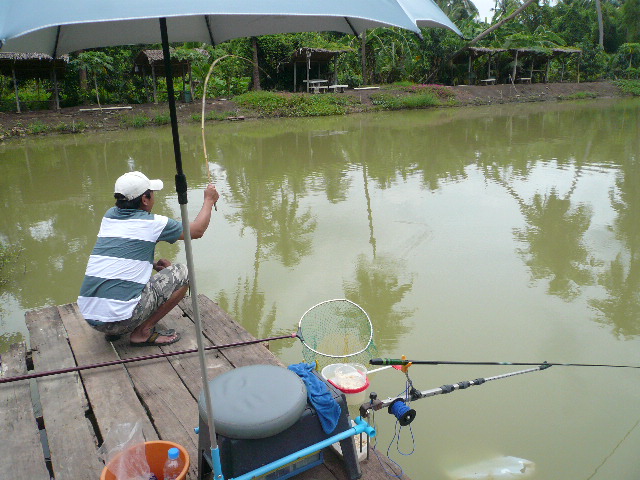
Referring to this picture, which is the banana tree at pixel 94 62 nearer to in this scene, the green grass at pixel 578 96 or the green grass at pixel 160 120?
the green grass at pixel 160 120

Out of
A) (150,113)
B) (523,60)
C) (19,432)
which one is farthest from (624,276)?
(523,60)

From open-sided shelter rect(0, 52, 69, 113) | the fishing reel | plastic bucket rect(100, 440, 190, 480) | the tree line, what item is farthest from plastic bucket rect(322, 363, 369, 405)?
open-sided shelter rect(0, 52, 69, 113)

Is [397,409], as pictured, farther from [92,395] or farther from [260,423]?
[92,395]

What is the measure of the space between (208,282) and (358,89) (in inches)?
643

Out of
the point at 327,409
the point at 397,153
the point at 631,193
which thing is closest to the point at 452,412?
the point at 327,409

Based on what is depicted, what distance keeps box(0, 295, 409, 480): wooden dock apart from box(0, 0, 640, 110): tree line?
1077 cm

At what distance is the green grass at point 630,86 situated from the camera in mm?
23156

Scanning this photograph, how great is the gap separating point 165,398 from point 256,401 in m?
0.71

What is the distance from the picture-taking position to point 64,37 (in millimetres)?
2328

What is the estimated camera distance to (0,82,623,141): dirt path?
42.8 ft

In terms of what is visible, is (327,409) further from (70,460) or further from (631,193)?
(631,193)

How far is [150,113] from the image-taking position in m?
14.8

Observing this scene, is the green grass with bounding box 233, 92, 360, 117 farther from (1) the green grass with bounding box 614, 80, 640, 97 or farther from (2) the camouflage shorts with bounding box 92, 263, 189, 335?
(1) the green grass with bounding box 614, 80, 640, 97

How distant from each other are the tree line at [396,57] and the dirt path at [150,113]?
1078 millimetres
